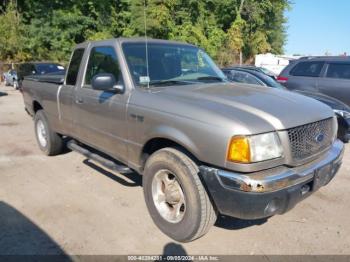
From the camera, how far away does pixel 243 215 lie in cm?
310

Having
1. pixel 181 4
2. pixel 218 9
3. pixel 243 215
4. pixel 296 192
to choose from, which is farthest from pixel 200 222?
pixel 218 9

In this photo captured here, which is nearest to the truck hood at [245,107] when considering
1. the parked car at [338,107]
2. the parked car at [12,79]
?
→ the parked car at [338,107]

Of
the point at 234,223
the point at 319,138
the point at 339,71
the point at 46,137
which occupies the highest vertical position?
the point at 339,71

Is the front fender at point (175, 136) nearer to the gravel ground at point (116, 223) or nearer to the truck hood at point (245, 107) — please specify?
the truck hood at point (245, 107)

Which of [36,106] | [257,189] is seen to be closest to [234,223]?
[257,189]

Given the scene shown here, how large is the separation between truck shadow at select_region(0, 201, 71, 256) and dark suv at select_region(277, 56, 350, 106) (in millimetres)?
7820

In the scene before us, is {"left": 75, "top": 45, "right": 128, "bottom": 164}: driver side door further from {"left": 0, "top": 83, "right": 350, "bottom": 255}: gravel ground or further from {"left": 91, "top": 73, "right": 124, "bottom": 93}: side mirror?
{"left": 0, "top": 83, "right": 350, "bottom": 255}: gravel ground

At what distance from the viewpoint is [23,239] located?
3.58m

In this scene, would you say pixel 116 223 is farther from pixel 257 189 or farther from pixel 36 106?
pixel 36 106

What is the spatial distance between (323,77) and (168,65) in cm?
647

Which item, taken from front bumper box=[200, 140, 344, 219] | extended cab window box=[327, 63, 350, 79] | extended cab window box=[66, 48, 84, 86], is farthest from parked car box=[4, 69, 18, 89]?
front bumper box=[200, 140, 344, 219]

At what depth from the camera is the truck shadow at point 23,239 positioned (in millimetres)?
3377

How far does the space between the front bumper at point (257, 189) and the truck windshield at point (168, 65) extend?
4.62 ft

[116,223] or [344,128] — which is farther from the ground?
[344,128]
